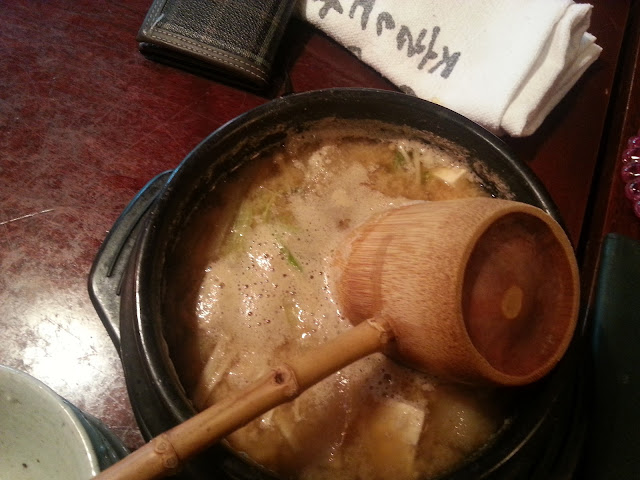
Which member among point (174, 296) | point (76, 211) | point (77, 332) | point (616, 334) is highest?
point (616, 334)

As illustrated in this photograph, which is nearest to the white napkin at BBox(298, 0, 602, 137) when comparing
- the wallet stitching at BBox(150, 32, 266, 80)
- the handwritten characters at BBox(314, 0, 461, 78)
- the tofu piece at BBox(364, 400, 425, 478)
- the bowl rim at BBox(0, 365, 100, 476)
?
the handwritten characters at BBox(314, 0, 461, 78)

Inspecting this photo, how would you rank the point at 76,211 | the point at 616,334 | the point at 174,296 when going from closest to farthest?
the point at 174,296
the point at 616,334
the point at 76,211

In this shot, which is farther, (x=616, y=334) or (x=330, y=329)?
(x=616, y=334)

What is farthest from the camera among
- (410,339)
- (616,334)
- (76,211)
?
(76,211)

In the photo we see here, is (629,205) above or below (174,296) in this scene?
above

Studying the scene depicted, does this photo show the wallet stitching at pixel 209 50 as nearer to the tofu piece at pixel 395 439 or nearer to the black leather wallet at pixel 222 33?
the black leather wallet at pixel 222 33

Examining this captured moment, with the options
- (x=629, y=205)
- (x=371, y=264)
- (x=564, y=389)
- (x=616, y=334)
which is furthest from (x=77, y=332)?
(x=629, y=205)

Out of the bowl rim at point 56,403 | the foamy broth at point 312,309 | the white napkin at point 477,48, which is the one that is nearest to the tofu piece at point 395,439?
the foamy broth at point 312,309

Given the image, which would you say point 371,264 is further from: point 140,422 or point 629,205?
point 629,205

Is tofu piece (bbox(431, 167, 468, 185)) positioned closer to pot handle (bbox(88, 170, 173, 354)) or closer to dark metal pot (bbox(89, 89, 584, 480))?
dark metal pot (bbox(89, 89, 584, 480))
